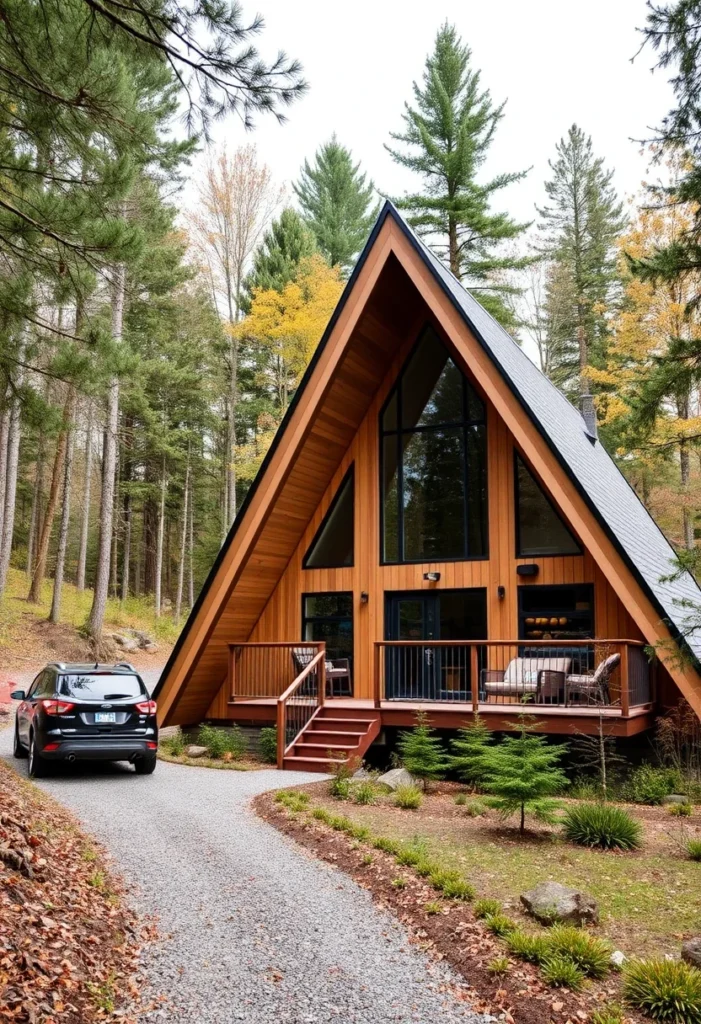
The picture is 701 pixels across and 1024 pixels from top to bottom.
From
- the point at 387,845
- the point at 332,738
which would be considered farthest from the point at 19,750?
the point at 387,845

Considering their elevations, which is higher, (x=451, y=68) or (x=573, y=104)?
(x=573, y=104)

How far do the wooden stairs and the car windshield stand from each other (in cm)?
260

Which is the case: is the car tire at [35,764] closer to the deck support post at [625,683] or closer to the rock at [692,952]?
the deck support post at [625,683]

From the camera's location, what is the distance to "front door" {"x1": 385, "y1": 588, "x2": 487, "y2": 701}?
504 inches

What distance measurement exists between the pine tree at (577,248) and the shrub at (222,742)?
20.2 meters

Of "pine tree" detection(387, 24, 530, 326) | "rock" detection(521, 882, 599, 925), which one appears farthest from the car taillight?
"pine tree" detection(387, 24, 530, 326)

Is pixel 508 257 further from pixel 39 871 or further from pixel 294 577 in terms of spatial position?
pixel 39 871

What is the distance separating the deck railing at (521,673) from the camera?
1035 cm

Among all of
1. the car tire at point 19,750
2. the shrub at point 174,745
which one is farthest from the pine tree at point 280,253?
the car tire at point 19,750

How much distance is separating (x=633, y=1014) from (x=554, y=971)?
16.7 inches

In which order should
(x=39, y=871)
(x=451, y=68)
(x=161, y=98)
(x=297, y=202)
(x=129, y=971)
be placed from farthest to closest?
(x=297, y=202), (x=451, y=68), (x=161, y=98), (x=39, y=871), (x=129, y=971)

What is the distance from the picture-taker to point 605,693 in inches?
420

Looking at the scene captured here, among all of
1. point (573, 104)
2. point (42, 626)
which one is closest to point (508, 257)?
point (573, 104)

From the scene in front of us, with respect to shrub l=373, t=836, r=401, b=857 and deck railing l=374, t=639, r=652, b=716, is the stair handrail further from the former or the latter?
shrub l=373, t=836, r=401, b=857
